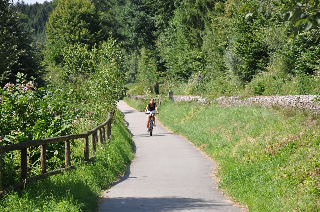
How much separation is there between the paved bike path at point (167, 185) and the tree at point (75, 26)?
38.6 meters

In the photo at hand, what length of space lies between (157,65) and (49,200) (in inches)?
2064

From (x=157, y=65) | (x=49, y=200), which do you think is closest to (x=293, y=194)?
(x=49, y=200)

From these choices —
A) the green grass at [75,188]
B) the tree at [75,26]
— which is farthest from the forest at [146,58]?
the green grass at [75,188]

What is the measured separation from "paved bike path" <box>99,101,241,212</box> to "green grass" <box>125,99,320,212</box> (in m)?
0.54

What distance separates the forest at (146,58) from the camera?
9.51 m

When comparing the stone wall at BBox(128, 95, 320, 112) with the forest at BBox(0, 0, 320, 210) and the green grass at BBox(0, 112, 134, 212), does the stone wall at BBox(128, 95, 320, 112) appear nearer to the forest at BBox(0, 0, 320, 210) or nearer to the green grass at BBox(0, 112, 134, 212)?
the forest at BBox(0, 0, 320, 210)

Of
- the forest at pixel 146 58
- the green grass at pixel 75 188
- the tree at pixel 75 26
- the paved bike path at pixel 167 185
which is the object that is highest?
the tree at pixel 75 26

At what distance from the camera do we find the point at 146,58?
5909 centimetres

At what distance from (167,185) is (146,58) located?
1918 inches

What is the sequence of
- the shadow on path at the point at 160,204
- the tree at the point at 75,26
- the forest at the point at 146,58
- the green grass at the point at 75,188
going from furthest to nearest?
1. the tree at the point at 75,26
2. the forest at the point at 146,58
3. the shadow on path at the point at 160,204
4. the green grass at the point at 75,188

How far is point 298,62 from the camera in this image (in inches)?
903

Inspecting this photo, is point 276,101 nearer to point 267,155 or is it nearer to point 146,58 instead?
point 267,155

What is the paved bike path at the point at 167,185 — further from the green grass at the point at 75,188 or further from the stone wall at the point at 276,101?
the stone wall at the point at 276,101

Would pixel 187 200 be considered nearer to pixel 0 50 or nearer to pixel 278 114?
pixel 0 50
